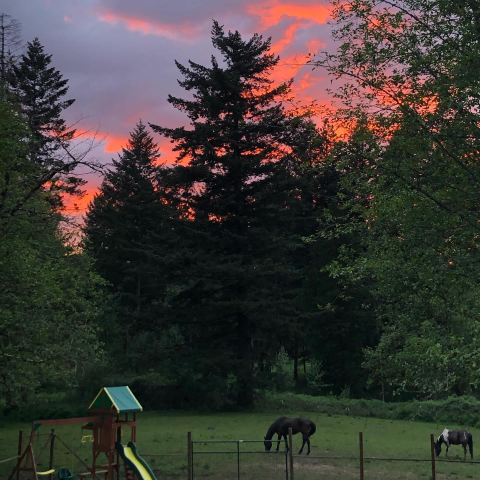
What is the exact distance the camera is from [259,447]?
22016 mm

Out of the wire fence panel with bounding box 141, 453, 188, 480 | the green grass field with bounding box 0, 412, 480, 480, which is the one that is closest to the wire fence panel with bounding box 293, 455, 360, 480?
the green grass field with bounding box 0, 412, 480, 480

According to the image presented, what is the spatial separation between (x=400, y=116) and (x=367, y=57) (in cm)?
160

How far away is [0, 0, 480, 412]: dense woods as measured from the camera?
39.5ft

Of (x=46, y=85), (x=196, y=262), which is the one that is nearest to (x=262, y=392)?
(x=196, y=262)

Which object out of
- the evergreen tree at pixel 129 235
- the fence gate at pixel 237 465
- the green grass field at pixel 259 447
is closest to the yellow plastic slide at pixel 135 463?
the green grass field at pixel 259 447

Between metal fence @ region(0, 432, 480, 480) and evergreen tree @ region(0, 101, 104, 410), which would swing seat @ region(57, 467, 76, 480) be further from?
evergreen tree @ region(0, 101, 104, 410)

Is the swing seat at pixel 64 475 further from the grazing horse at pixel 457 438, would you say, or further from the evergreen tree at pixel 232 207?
the evergreen tree at pixel 232 207

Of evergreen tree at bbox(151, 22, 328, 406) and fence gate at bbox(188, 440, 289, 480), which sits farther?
evergreen tree at bbox(151, 22, 328, 406)

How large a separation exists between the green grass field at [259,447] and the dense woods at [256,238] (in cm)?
254

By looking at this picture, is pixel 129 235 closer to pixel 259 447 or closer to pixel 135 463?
pixel 259 447

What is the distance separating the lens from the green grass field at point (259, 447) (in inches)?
696

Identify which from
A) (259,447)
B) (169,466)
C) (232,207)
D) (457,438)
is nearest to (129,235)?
(232,207)

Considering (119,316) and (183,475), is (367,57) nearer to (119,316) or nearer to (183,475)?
(183,475)

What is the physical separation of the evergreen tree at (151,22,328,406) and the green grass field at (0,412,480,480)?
4.93 meters
